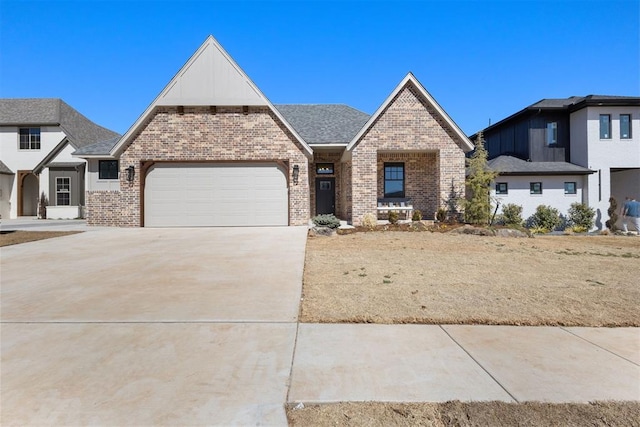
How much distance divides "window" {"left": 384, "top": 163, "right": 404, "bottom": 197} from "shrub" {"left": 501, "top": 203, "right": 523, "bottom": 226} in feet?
17.3

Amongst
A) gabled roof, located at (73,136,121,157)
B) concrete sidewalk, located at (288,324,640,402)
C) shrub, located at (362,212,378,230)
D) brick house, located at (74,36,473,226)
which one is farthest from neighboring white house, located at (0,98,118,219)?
concrete sidewalk, located at (288,324,640,402)

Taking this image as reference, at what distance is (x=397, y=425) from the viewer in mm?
2270

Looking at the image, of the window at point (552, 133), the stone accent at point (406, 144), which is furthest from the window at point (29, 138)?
the window at point (552, 133)

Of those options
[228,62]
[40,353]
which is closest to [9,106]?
[228,62]

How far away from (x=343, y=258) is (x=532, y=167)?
625 inches

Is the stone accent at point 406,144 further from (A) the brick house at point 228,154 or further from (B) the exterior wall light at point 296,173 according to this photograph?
(B) the exterior wall light at point 296,173

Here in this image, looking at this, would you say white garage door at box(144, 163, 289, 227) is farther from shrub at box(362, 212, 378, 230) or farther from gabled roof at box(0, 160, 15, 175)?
gabled roof at box(0, 160, 15, 175)

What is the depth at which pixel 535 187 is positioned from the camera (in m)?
18.4

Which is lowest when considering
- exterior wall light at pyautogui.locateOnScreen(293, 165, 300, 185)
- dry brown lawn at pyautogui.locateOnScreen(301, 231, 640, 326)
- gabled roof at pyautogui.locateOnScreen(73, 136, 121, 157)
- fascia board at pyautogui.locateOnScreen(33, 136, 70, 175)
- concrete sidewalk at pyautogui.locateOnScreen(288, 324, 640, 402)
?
concrete sidewalk at pyautogui.locateOnScreen(288, 324, 640, 402)

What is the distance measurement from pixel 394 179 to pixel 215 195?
8.82 m

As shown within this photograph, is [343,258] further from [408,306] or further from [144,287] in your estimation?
[144,287]

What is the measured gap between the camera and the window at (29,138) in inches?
980

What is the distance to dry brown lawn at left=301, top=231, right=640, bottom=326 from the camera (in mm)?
4254

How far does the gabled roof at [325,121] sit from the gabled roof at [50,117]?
16.0 m
